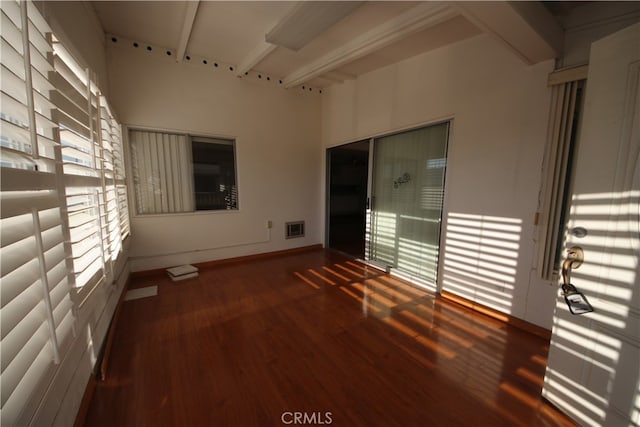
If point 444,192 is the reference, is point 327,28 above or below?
above

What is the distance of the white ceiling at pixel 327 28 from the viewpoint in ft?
5.33

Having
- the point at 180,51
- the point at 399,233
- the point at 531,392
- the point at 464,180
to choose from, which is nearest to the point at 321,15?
the point at 180,51

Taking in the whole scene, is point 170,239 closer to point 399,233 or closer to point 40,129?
point 40,129

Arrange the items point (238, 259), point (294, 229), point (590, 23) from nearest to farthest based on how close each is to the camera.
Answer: point (590, 23), point (238, 259), point (294, 229)

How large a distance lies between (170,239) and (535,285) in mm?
4223

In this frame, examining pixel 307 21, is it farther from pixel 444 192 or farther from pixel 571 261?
pixel 571 261

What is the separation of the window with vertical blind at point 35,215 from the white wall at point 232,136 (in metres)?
1.72

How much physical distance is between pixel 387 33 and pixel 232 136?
8.12ft

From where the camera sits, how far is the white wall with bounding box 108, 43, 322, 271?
9.66ft

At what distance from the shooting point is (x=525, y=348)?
6.00ft

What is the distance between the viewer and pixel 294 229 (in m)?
4.35

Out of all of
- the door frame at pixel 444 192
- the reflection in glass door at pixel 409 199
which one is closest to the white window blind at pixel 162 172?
the door frame at pixel 444 192

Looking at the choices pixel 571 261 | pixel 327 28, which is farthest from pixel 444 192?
pixel 327 28

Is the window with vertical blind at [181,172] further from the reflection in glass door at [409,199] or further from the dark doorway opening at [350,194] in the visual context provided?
the dark doorway opening at [350,194]
